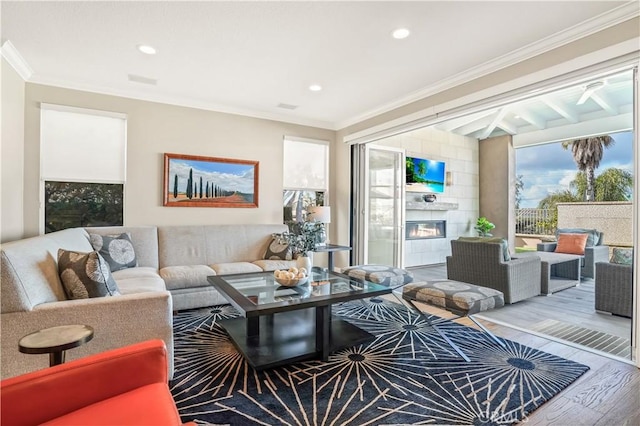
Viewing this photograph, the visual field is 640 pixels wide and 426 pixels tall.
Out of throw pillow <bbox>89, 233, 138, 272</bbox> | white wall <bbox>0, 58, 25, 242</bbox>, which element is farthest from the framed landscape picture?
white wall <bbox>0, 58, 25, 242</bbox>

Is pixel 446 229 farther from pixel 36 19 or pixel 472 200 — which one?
pixel 36 19

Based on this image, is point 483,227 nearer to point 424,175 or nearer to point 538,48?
point 424,175

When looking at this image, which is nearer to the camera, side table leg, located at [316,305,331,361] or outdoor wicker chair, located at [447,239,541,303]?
side table leg, located at [316,305,331,361]

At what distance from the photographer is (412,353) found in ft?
8.61

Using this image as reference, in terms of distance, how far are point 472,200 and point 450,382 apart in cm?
633

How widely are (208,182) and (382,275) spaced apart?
2708 millimetres

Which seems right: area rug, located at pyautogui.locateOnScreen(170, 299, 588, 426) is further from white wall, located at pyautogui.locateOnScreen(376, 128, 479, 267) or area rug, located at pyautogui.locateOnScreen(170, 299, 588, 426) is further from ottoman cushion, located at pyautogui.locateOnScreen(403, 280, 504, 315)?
white wall, located at pyautogui.locateOnScreen(376, 128, 479, 267)

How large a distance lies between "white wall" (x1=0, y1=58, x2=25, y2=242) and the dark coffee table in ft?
6.81

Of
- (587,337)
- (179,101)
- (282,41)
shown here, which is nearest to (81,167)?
(179,101)

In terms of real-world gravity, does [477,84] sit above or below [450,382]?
above

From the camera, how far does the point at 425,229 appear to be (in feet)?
22.2

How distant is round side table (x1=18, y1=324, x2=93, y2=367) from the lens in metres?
1.39

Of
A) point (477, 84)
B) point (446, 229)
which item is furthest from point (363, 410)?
point (446, 229)

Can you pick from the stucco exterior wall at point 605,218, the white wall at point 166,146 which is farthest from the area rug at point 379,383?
the stucco exterior wall at point 605,218
